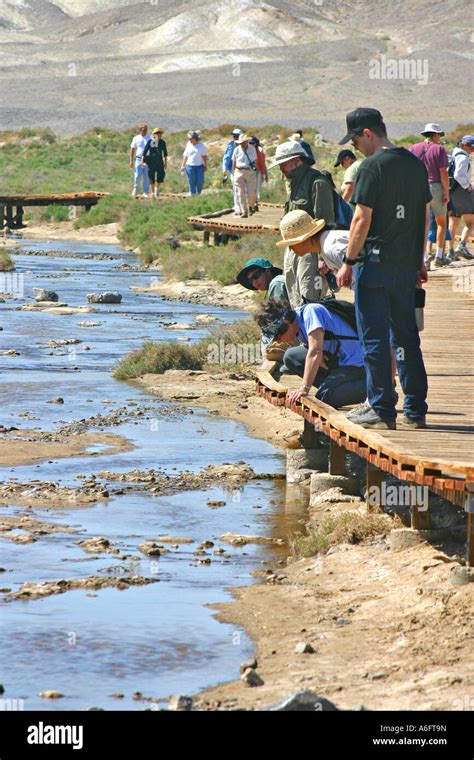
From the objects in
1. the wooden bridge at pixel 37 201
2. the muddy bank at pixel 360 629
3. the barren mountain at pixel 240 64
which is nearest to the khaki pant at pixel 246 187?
the wooden bridge at pixel 37 201

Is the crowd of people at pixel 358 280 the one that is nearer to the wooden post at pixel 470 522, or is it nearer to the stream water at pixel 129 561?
the stream water at pixel 129 561

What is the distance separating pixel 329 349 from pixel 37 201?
31.8 meters

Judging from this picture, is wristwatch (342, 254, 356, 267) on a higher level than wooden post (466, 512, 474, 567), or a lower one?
higher

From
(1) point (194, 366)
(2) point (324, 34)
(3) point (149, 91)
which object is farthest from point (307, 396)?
(2) point (324, 34)

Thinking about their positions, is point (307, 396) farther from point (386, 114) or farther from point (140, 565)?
point (386, 114)

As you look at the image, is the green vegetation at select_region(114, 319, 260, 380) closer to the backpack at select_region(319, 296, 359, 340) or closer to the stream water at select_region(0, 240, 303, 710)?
the stream water at select_region(0, 240, 303, 710)

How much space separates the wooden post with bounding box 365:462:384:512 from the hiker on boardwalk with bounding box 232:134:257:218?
1738 cm

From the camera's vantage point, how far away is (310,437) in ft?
39.1

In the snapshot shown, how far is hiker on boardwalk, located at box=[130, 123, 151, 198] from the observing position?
33312 millimetres

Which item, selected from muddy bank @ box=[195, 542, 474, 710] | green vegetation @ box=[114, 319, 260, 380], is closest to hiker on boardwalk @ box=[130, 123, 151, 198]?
green vegetation @ box=[114, 319, 260, 380]

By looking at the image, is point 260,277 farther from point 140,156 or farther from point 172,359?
point 140,156

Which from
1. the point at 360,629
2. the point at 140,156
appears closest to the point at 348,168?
the point at 360,629

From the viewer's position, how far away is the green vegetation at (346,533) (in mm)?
9711

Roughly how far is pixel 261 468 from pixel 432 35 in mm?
127705
